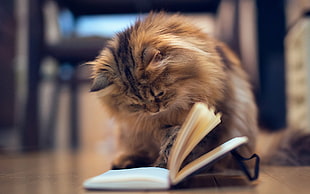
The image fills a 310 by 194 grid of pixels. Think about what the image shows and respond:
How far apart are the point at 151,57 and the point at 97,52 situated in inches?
64.7

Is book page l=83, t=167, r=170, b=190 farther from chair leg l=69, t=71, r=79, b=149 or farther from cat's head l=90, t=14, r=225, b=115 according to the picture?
chair leg l=69, t=71, r=79, b=149

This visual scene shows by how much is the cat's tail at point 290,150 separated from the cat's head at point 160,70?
0.53 m

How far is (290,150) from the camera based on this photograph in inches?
62.0

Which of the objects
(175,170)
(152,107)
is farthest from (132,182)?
(152,107)

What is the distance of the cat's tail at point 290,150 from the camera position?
5.00 feet

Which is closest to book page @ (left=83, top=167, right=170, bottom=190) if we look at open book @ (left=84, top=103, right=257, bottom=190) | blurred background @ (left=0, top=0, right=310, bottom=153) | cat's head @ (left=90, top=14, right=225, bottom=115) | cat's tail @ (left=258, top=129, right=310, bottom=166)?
open book @ (left=84, top=103, right=257, bottom=190)

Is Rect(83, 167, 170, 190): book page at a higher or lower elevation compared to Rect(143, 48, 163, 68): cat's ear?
lower

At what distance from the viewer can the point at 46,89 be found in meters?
3.53

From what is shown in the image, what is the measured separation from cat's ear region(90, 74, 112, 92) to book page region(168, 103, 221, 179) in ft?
1.74

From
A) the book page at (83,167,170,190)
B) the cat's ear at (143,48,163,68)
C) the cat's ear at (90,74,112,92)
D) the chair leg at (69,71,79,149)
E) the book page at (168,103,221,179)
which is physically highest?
the cat's ear at (143,48,163,68)

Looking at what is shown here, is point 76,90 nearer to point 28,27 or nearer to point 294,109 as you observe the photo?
point 28,27

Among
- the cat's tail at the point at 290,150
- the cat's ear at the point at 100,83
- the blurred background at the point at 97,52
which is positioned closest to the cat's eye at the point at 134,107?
the cat's ear at the point at 100,83

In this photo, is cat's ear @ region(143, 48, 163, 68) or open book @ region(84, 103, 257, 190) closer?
open book @ region(84, 103, 257, 190)

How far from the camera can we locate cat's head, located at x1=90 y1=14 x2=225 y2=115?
1.31m
